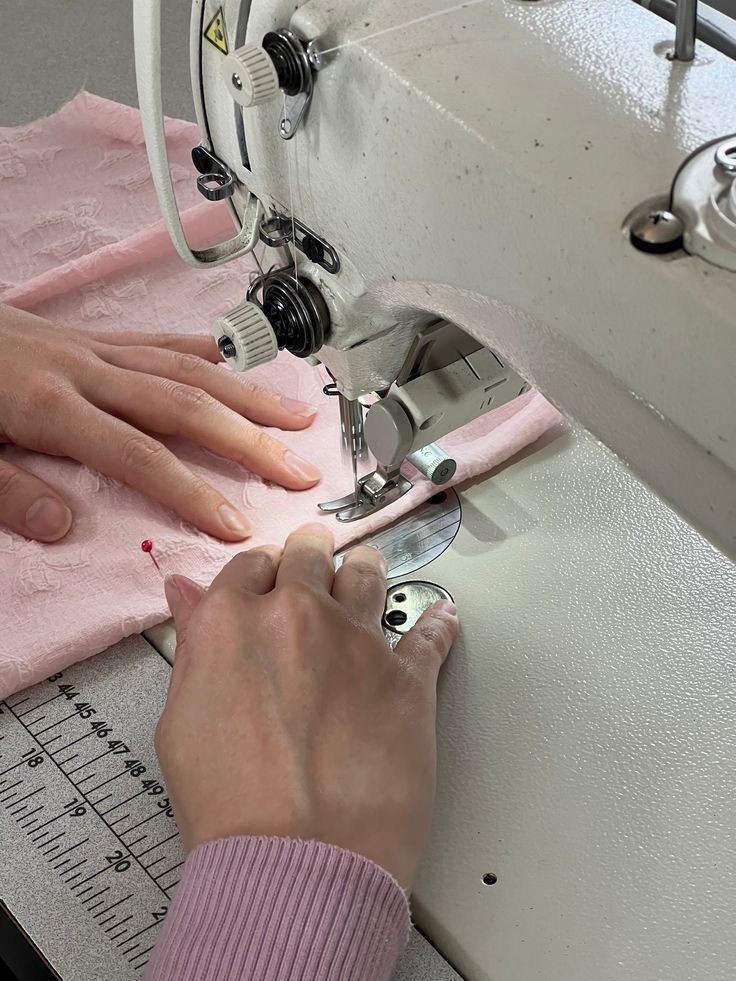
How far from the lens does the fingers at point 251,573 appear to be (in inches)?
39.6

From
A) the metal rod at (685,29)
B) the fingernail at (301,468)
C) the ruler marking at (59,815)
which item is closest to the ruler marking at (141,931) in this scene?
the ruler marking at (59,815)

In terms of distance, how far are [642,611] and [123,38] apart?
128 centimetres

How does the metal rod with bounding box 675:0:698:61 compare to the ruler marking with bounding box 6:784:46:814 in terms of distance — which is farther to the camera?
the ruler marking with bounding box 6:784:46:814

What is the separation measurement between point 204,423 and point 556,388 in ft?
1.63

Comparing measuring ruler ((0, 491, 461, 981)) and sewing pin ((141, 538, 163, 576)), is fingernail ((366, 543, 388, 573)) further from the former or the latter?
sewing pin ((141, 538, 163, 576))

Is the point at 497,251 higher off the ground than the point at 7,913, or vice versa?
the point at 497,251

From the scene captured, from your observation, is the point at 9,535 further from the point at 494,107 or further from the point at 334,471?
the point at 494,107

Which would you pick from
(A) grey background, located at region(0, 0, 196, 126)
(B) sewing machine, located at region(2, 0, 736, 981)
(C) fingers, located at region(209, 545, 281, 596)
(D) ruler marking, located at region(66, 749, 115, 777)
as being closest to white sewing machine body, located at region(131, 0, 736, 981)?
(B) sewing machine, located at region(2, 0, 736, 981)

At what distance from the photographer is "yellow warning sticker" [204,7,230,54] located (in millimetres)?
862

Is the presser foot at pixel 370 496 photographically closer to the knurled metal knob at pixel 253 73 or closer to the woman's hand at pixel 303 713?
the woman's hand at pixel 303 713

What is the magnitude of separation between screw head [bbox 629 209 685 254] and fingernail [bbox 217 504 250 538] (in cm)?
56

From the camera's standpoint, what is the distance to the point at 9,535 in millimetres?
1121

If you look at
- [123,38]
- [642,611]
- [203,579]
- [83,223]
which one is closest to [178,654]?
[203,579]

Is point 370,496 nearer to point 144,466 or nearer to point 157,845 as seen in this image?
point 144,466
